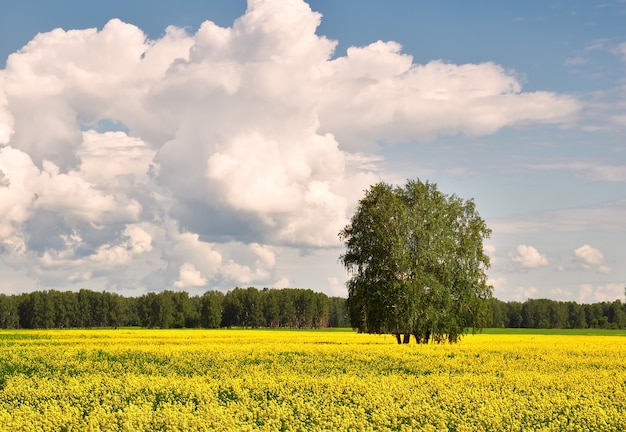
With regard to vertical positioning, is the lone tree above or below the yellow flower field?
above

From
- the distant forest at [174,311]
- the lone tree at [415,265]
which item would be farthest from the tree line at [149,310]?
the lone tree at [415,265]

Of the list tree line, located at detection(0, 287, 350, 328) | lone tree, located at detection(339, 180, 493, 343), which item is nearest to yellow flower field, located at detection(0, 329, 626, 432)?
lone tree, located at detection(339, 180, 493, 343)

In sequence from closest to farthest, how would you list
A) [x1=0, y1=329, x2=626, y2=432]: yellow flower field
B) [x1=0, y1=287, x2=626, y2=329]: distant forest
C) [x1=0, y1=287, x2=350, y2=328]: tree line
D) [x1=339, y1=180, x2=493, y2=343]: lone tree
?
[x1=0, y1=329, x2=626, y2=432]: yellow flower field
[x1=339, y1=180, x2=493, y2=343]: lone tree
[x1=0, y1=287, x2=350, y2=328]: tree line
[x1=0, y1=287, x2=626, y2=329]: distant forest

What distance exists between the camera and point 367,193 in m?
57.9

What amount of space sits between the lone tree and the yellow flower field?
49.8 feet

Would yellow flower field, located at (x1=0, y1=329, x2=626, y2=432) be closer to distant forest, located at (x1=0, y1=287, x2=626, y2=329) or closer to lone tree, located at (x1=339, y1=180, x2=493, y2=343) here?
lone tree, located at (x1=339, y1=180, x2=493, y2=343)

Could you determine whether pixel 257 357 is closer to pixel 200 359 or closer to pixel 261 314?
pixel 200 359

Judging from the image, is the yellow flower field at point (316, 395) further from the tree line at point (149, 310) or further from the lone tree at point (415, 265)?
the tree line at point (149, 310)

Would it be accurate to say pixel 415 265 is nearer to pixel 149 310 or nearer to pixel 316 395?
pixel 316 395

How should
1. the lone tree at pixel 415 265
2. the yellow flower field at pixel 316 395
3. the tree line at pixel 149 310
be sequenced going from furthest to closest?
the tree line at pixel 149 310, the lone tree at pixel 415 265, the yellow flower field at pixel 316 395

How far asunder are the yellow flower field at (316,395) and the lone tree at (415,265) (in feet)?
49.8

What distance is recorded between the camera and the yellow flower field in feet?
52.1

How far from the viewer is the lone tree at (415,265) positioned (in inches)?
2115

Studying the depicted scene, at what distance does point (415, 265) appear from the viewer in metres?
54.6
